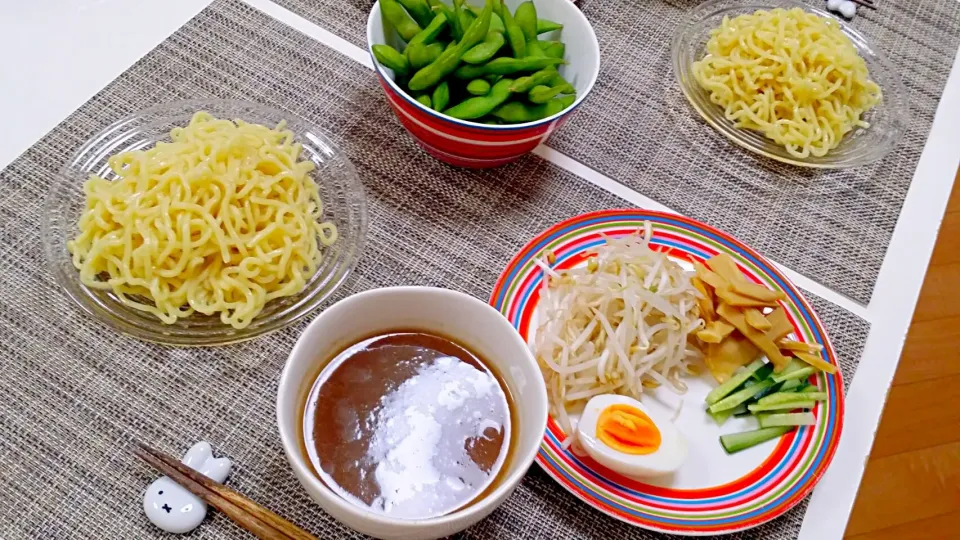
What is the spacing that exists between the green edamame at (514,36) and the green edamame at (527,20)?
2 cm

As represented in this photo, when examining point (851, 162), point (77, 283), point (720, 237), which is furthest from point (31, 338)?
point (851, 162)

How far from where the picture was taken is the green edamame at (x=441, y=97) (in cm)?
124

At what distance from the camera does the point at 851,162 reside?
1.47 metres

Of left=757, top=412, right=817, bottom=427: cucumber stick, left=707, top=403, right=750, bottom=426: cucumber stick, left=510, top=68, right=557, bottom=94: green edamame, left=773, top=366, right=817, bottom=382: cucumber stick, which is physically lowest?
left=707, top=403, right=750, bottom=426: cucumber stick

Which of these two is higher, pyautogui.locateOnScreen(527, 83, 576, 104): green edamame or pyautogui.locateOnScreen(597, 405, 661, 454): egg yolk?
pyautogui.locateOnScreen(527, 83, 576, 104): green edamame

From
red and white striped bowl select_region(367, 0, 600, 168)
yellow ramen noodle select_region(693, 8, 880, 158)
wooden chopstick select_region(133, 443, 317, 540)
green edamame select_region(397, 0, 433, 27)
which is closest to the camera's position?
wooden chopstick select_region(133, 443, 317, 540)

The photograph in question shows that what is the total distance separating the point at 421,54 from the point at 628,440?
72 cm

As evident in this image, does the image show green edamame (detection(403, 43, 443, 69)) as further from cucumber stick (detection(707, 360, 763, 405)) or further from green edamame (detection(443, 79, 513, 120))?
cucumber stick (detection(707, 360, 763, 405))

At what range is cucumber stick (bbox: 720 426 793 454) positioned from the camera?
3.47ft

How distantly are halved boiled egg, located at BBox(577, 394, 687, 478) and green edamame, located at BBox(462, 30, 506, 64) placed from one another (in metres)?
0.60

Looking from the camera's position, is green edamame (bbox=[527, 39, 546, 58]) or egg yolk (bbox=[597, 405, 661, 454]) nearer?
egg yolk (bbox=[597, 405, 661, 454])

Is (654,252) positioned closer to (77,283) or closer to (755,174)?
(755,174)

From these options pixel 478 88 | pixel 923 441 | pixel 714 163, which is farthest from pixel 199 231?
pixel 923 441

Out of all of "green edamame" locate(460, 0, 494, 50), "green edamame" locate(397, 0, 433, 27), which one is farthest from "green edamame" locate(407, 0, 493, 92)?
"green edamame" locate(397, 0, 433, 27)
